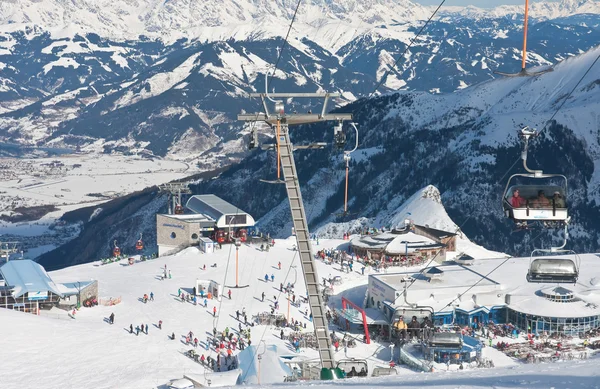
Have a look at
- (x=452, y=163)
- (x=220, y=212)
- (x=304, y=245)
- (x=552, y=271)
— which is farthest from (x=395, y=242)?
(x=452, y=163)

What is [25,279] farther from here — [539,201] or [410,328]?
[539,201]

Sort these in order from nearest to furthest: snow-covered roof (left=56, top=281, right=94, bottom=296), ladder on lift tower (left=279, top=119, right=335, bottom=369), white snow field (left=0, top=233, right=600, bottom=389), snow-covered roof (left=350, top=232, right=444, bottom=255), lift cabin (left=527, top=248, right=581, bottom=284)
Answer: white snow field (left=0, top=233, right=600, bottom=389) < ladder on lift tower (left=279, top=119, right=335, bottom=369) < lift cabin (left=527, top=248, right=581, bottom=284) < snow-covered roof (left=56, top=281, right=94, bottom=296) < snow-covered roof (left=350, top=232, right=444, bottom=255)

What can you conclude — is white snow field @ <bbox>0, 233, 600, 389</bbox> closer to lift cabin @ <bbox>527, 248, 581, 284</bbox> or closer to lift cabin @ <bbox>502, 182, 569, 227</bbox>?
lift cabin @ <bbox>502, 182, 569, 227</bbox>

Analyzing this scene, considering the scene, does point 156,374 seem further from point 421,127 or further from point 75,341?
point 421,127

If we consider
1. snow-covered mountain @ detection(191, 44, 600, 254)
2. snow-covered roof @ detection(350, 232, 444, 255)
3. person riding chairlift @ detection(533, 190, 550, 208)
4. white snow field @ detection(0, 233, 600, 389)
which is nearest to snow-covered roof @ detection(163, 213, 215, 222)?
white snow field @ detection(0, 233, 600, 389)

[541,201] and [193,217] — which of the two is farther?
[193,217]
